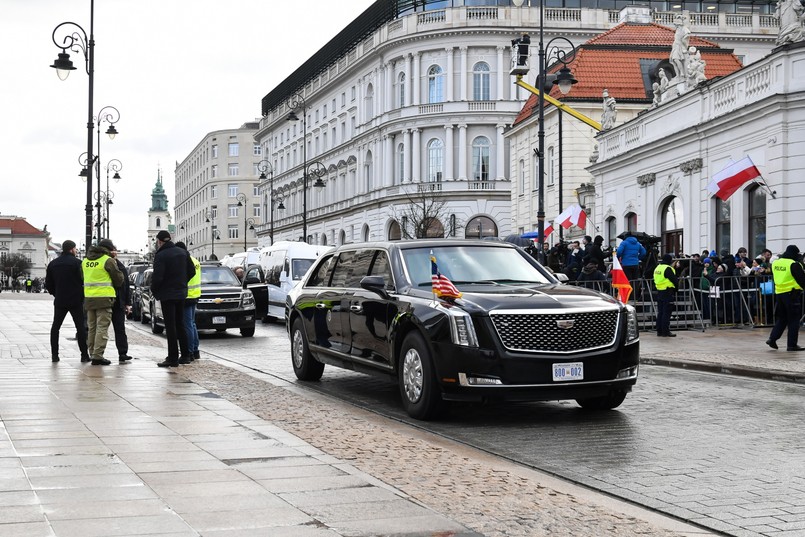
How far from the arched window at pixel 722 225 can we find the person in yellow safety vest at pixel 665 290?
23.3 feet

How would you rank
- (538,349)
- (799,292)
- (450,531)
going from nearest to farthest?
1. (450,531)
2. (538,349)
3. (799,292)

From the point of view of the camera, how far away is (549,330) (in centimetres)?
941

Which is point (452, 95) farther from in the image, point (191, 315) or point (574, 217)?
point (191, 315)

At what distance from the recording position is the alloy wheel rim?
9.81m

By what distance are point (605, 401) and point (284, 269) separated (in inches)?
876

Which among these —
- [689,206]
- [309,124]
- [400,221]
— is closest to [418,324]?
[689,206]

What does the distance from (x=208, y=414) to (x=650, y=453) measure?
3.96 meters

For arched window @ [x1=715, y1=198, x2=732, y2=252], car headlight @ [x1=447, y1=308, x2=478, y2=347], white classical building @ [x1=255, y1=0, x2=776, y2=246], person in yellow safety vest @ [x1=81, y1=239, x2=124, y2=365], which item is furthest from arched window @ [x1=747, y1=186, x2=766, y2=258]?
white classical building @ [x1=255, y1=0, x2=776, y2=246]

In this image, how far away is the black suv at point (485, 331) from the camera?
9.30 m

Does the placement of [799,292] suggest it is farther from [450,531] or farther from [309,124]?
[309,124]

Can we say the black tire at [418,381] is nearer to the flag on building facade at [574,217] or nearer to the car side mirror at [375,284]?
the car side mirror at [375,284]

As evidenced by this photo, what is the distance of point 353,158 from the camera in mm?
83062

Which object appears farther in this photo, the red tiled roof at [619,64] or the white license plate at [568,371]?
the red tiled roof at [619,64]

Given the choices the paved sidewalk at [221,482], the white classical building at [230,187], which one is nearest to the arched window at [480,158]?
the paved sidewalk at [221,482]
